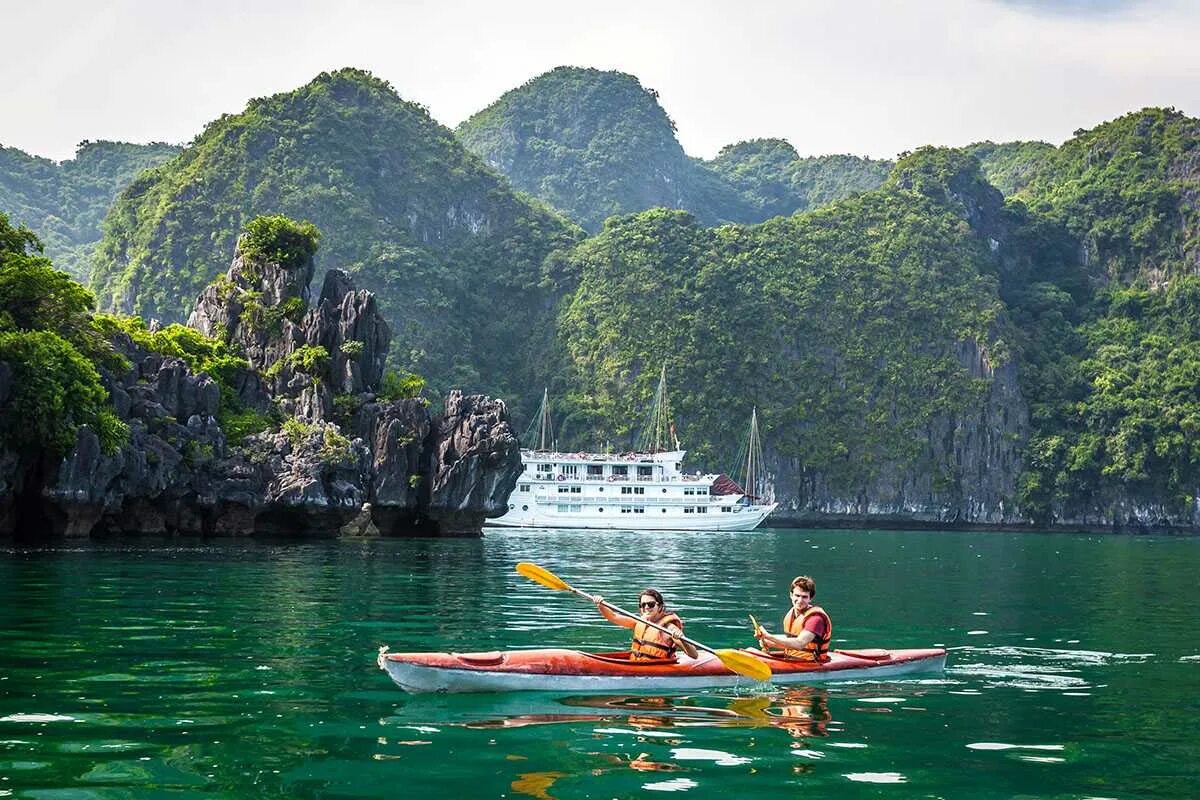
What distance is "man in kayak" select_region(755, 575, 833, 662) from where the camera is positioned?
749 inches

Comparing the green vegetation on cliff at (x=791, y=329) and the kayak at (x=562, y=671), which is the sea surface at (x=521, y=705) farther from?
the green vegetation on cliff at (x=791, y=329)

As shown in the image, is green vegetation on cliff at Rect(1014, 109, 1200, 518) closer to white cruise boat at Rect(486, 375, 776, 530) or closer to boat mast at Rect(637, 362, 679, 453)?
boat mast at Rect(637, 362, 679, 453)

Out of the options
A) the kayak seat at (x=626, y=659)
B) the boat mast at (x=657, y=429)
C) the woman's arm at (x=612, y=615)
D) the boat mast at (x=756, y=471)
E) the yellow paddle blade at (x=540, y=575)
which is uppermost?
the boat mast at (x=657, y=429)

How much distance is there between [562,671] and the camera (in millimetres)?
17578

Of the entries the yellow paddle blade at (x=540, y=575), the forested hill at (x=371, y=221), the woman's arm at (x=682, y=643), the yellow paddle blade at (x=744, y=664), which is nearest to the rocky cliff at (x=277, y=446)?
the yellow paddle blade at (x=540, y=575)

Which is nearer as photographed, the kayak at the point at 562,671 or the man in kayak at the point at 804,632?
the kayak at the point at 562,671

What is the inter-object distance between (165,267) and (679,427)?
62.9 meters

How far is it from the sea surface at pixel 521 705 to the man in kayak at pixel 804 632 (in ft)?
2.04

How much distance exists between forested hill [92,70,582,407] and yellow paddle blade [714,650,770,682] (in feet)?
427

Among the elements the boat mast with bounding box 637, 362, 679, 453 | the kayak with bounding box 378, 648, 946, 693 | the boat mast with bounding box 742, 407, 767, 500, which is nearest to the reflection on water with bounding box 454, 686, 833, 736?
the kayak with bounding box 378, 648, 946, 693

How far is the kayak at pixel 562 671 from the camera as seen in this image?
17.2 metres

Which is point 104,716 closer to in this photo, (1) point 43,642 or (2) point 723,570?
(1) point 43,642

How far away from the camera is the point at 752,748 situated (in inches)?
578

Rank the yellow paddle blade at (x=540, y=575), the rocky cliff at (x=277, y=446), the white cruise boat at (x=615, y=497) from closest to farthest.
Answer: the yellow paddle blade at (x=540, y=575) → the rocky cliff at (x=277, y=446) → the white cruise boat at (x=615, y=497)
